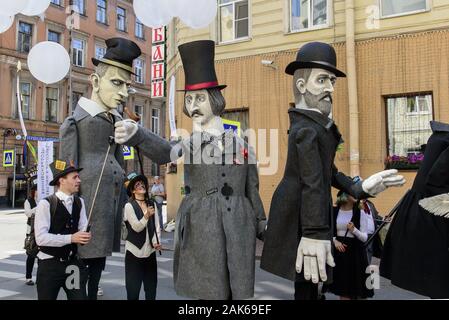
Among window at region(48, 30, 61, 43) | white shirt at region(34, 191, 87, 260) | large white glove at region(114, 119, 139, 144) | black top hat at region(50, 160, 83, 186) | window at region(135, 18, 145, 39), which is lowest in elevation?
white shirt at region(34, 191, 87, 260)

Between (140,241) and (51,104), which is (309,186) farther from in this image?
(51,104)

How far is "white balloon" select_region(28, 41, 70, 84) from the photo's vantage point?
420 centimetres

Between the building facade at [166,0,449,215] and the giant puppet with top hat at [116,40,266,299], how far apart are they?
585 centimetres

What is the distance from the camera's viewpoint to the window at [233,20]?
39.6 feet

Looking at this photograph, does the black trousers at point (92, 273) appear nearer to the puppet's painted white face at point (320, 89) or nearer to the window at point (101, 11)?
the puppet's painted white face at point (320, 89)

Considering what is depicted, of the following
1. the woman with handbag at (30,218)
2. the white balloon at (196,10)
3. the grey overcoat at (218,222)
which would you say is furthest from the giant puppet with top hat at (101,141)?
the woman with handbag at (30,218)

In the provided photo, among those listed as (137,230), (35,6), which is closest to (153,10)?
(35,6)

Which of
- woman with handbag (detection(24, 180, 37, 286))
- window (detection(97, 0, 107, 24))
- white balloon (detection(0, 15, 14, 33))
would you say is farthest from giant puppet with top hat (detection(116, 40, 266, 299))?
window (detection(97, 0, 107, 24))

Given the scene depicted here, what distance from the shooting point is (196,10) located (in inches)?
216

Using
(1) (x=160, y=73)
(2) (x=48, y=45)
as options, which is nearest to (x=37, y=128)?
(1) (x=160, y=73)

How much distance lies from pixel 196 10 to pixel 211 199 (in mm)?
3311

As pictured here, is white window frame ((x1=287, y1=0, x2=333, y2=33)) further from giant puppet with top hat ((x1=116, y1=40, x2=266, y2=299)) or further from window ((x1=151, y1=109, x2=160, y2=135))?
window ((x1=151, y1=109, x2=160, y2=135))
